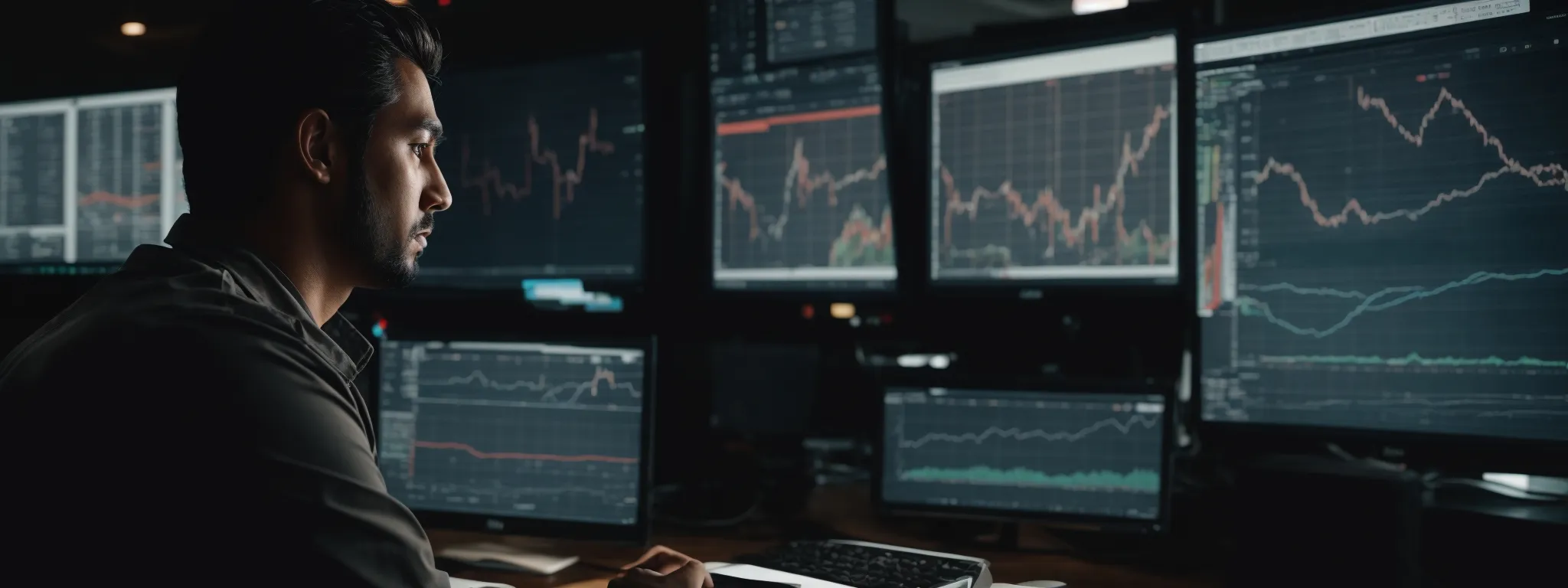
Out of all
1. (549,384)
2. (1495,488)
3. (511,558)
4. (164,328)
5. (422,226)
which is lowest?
(511,558)

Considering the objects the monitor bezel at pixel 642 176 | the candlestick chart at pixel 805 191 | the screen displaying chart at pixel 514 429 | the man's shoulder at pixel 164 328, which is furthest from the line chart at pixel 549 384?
the man's shoulder at pixel 164 328

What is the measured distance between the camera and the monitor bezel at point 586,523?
1.48 m

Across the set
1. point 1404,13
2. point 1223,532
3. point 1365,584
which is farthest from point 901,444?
point 1404,13

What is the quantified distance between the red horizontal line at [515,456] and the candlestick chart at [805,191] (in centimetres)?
37

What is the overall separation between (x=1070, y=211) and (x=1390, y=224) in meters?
0.39

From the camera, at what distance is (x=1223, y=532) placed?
1.44 m

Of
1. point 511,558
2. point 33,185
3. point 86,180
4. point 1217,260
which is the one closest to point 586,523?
point 511,558

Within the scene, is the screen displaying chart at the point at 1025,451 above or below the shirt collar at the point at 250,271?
below

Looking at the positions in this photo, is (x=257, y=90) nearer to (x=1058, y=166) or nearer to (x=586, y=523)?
(x=586, y=523)

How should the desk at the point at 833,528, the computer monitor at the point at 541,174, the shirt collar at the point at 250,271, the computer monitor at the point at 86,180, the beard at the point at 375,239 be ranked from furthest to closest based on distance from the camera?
the computer monitor at the point at 86,180
the computer monitor at the point at 541,174
the desk at the point at 833,528
the beard at the point at 375,239
the shirt collar at the point at 250,271

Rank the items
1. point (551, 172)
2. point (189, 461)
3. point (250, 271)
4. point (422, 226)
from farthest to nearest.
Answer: point (551, 172) → point (422, 226) → point (250, 271) → point (189, 461)

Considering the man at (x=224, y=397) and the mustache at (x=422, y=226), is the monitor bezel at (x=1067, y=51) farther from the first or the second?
the man at (x=224, y=397)

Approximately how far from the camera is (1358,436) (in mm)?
1282

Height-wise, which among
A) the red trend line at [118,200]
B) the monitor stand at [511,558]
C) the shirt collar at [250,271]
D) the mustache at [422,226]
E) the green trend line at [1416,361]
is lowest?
the monitor stand at [511,558]
